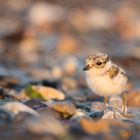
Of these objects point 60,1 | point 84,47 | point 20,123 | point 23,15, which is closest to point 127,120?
point 20,123

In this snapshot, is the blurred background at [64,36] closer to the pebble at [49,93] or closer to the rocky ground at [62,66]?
the rocky ground at [62,66]

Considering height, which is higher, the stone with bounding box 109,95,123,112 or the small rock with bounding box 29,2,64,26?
the small rock with bounding box 29,2,64,26

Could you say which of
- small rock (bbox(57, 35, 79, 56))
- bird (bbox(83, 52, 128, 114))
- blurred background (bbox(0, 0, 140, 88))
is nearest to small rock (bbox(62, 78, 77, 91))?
blurred background (bbox(0, 0, 140, 88))

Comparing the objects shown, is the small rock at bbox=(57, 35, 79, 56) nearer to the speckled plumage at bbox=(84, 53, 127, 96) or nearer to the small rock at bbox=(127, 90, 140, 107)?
the small rock at bbox=(127, 90, 140, 107)

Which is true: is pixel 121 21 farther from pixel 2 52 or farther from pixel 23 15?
pixel 2 52

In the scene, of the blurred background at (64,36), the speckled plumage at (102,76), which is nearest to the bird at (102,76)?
the speckled plumage at (102,76)

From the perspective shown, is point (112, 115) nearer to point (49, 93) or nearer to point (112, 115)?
point (112, 115)

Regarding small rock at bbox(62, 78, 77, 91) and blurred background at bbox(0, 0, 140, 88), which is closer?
small rock at bbox(62, 78, 77, 91)
